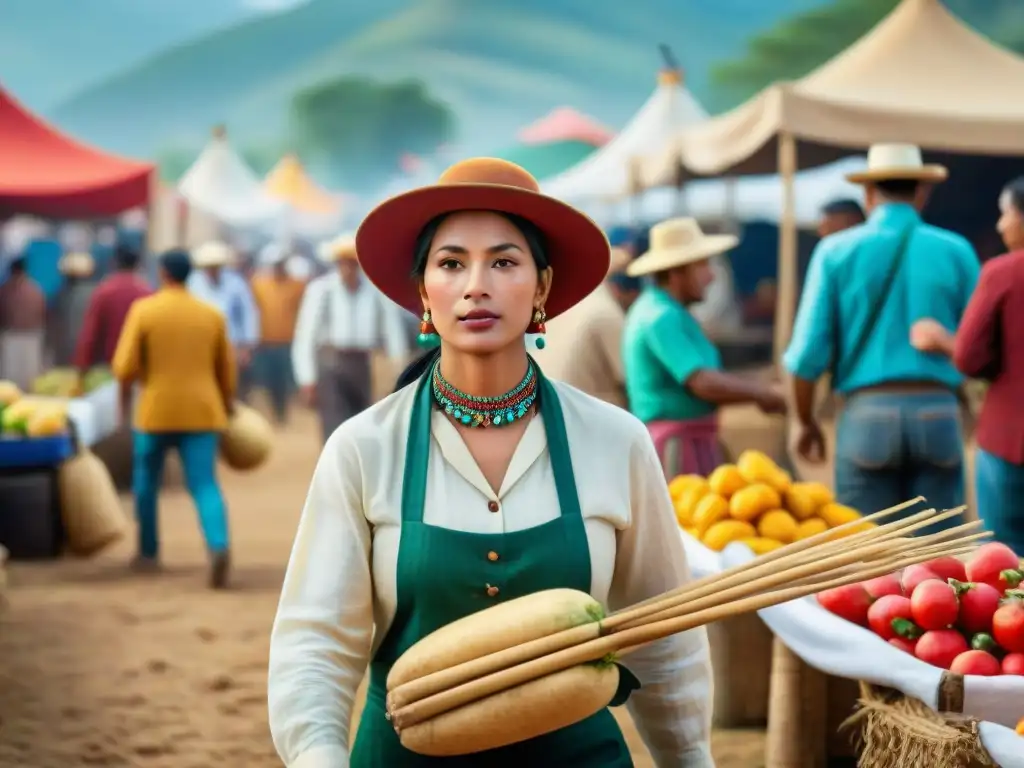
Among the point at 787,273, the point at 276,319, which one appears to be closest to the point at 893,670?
the point at 787,273

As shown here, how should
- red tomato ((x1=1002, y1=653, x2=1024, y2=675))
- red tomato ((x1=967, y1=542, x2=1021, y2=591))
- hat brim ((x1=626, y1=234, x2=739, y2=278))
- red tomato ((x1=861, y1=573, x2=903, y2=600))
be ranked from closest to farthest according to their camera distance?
red tomato ((x1=1002, y1=653, x2=1024, y2=675))
red tomato ((x1=967, y1=542, x2=1021, y2=591))
red tomato ((x1=861, y1=573, x2=903, y2=600))
hat brim ((x1=626, y1=234, x2=739, y2=278))

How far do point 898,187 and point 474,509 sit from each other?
3.67 m

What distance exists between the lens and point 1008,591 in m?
3.39

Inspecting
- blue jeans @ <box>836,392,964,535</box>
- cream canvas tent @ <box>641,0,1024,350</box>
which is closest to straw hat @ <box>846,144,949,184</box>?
blue jeans @ <box>836,392,964,535</box>

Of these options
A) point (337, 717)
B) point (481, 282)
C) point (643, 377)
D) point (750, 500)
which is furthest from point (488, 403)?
point (643, 377)

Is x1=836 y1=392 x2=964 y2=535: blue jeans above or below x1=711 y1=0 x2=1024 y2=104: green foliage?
below

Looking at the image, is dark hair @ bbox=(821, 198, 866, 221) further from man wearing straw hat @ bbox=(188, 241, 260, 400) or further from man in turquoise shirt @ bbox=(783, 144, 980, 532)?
man wearing straw hat @ bbox=(188, 241, 260, 400)

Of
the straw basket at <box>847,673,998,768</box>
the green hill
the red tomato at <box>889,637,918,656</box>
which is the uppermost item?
the green hill

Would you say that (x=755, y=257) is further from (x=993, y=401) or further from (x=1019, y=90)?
(x=993, y=401)

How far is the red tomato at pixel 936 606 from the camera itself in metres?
3.41

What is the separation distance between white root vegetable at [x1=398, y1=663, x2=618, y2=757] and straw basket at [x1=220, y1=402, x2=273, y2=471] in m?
6.50

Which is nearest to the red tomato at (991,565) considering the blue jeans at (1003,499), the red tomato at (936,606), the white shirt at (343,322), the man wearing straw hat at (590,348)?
the red tomato at (936,606)

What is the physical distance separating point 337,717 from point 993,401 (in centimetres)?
358

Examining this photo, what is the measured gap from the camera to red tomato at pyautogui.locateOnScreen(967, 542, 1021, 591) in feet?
11.7
